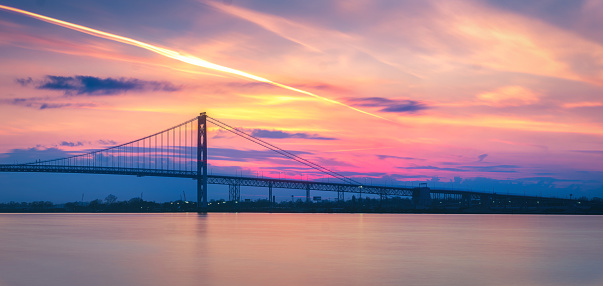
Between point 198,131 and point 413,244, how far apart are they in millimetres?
80398

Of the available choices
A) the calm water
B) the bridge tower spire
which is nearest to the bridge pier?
the bridge tower spire

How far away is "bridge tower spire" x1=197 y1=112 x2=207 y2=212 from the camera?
10384 cm

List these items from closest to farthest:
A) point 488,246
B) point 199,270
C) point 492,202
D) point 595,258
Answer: point 199,270 < point 595,258 < point 488,246 < point 492,202

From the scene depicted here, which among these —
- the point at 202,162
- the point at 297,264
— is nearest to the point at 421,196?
the point at 202,162

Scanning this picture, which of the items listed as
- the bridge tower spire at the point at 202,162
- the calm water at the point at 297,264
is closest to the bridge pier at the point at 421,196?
the bridge tower spire at the point at 202,162

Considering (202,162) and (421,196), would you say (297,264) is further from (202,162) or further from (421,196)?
(421,196)

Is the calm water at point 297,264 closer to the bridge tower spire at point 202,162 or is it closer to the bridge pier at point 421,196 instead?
the bridge tower spire at point 202,162

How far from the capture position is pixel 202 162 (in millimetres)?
106750

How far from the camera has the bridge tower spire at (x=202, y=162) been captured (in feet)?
341

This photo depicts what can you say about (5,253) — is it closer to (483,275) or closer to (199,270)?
(199,270)

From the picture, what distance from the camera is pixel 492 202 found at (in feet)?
632

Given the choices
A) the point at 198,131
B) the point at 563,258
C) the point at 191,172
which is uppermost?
the point at 198,131

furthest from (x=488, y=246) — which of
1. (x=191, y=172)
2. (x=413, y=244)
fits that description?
(x=191, y=172)

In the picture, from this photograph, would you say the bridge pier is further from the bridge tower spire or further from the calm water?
the calm water
